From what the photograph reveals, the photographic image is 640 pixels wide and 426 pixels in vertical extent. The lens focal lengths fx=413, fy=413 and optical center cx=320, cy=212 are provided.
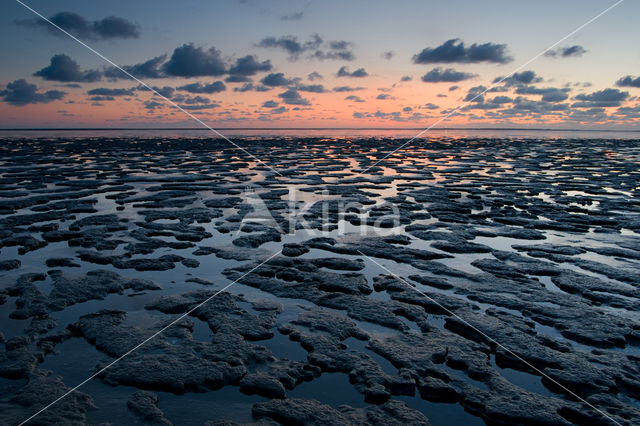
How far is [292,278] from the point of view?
5016 mm

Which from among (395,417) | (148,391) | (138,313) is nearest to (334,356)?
(395,417)

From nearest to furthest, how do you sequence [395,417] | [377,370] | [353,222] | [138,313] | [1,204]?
[395,417], [377,370], [138,313], [353,222], [1,204]

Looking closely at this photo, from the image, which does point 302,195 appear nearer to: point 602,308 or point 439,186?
point 439,186

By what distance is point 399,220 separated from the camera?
26.6 feet

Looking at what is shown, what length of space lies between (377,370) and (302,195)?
8065 millimetres

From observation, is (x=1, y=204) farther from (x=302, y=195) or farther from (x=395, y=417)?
(x=395, y=417)

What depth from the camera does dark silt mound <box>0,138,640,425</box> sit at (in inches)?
107

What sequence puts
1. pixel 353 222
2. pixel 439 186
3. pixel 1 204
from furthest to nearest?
pixel 439 186
pixel 1 204
pixel 353 222

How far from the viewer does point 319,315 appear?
4.02m

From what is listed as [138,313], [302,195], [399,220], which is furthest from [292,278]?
[302,195]

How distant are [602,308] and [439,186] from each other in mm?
8525

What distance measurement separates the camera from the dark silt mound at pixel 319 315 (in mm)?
2725

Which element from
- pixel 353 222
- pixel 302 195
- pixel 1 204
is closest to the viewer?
pixel 353 222

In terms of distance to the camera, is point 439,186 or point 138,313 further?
point 439,186
